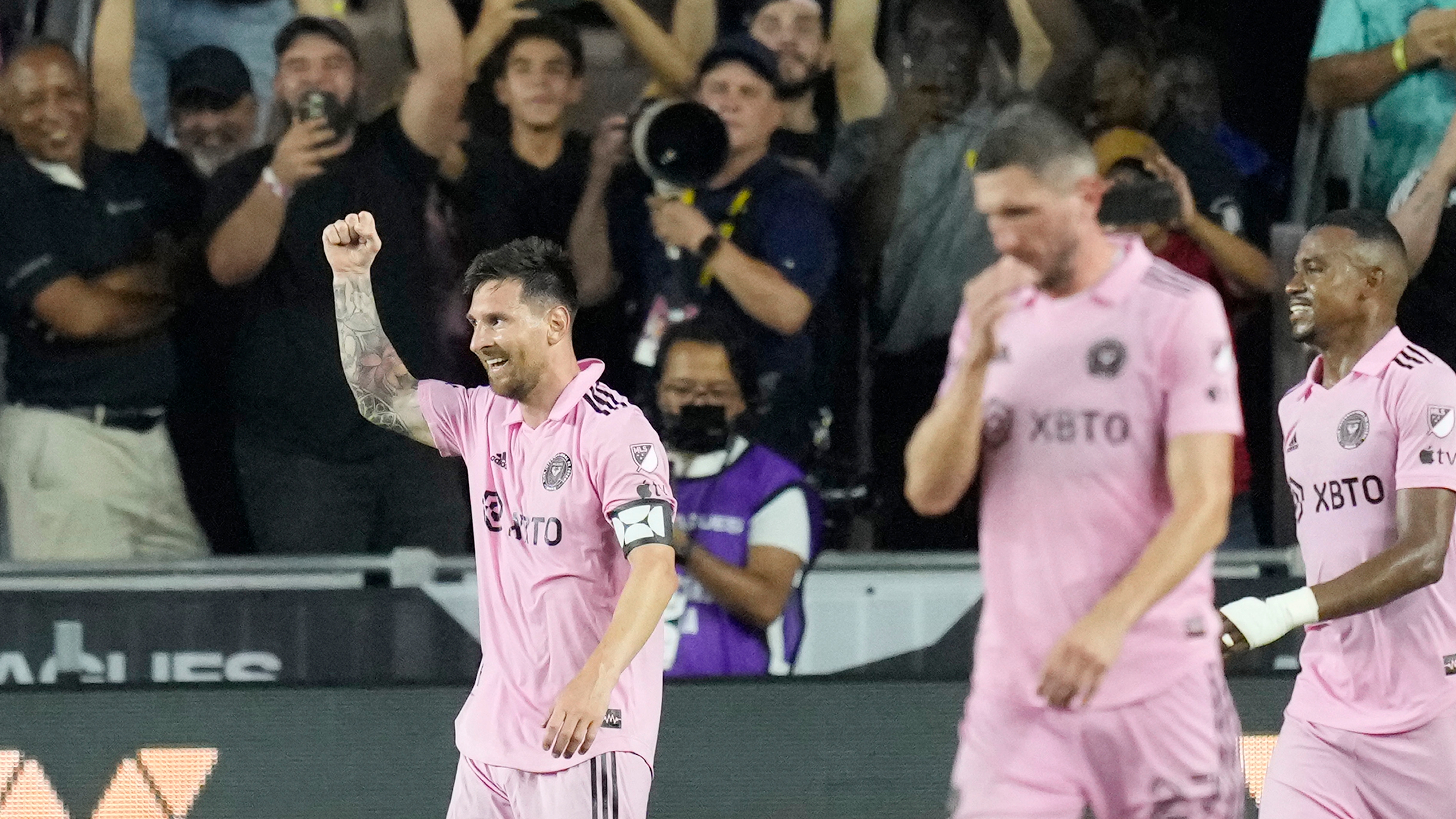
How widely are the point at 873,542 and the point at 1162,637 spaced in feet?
6.90

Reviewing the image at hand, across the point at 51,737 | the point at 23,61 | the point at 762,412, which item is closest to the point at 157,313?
the point at 23,61

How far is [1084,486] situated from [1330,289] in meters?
1.10

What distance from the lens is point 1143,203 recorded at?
529cm

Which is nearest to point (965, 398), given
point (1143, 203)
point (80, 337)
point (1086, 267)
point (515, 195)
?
point (1086, 267)

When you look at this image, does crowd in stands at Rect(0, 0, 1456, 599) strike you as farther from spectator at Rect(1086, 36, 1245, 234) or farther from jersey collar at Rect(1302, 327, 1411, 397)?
jersey collar at Rect(1302, 327, 1411, 397)

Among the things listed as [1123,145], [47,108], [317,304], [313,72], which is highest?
[313,72]

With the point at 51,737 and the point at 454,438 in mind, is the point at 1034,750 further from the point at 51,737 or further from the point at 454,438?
the point at 51,737

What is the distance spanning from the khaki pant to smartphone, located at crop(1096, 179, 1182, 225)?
115 inches

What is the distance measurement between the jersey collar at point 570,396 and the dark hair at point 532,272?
13cm

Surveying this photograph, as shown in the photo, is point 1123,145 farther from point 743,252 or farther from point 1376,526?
point 1376,526

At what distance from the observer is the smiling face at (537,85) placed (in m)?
5.48

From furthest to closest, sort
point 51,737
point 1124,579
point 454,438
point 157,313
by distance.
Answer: point 157,313
point 51,737
point 454,438
point 1124,579

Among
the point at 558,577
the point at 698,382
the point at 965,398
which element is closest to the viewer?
the point at 965,398

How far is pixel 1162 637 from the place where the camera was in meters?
3.19
